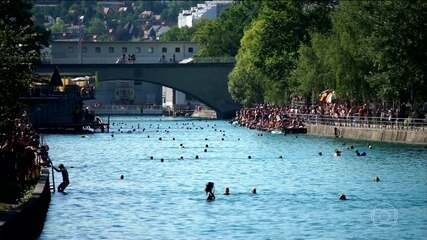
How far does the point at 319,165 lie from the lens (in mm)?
82688

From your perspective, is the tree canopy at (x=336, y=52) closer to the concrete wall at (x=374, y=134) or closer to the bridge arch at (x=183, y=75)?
the concrete wall at (x=374, y=134)

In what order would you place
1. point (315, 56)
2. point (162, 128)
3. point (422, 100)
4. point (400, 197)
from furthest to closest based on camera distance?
1. point (162, 128)
2. point (315, 56)
3. point (422, 100)
4. point (400, 197)

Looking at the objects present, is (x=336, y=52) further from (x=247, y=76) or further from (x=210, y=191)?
(x=210, y=191)

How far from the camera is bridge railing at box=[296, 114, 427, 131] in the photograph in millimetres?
101069

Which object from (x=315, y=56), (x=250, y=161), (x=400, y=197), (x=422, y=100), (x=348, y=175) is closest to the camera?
(x=400, y=197)

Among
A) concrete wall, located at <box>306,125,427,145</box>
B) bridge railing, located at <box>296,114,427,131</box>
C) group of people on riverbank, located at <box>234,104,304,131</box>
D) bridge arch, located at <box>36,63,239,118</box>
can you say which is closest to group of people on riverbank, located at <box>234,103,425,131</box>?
group of people on riverbank, located at <box>234,104,304,131</box>

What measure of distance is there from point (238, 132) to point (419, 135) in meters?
39.6

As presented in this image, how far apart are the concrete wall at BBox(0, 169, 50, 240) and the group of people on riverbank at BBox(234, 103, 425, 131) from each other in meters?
54.0

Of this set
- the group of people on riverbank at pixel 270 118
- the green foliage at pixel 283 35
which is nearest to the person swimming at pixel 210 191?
the group of people on riverbank at pixel 270 118

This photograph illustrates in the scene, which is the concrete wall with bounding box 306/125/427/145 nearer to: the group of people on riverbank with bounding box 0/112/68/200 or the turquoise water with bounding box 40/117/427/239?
the turquoise water with bounding box 40/117/427/239

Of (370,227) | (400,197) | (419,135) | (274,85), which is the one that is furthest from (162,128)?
(370,227)

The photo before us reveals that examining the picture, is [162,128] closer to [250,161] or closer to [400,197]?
[250,161]

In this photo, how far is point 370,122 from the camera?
10931 centimetres

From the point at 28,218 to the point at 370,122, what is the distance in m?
64.2
